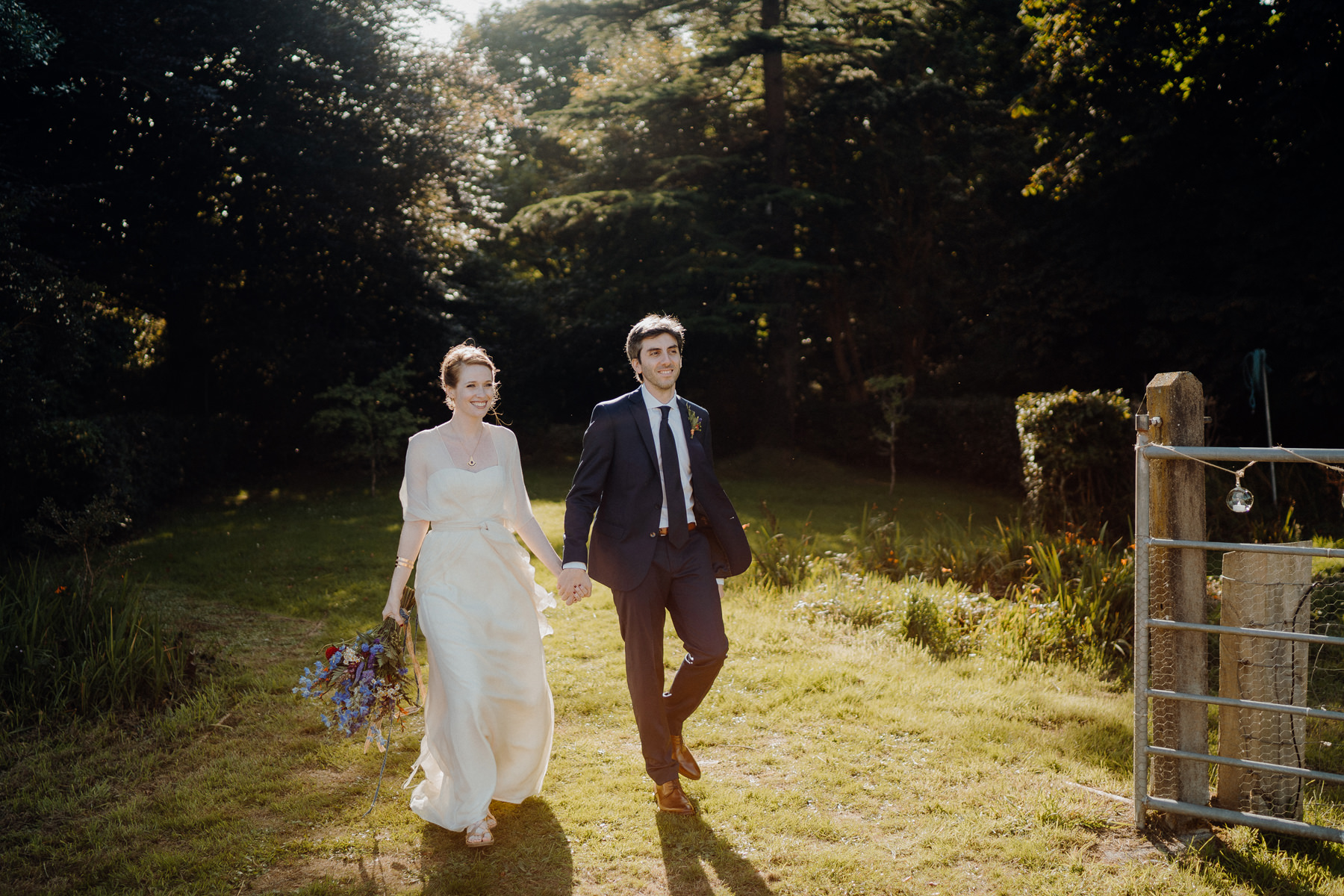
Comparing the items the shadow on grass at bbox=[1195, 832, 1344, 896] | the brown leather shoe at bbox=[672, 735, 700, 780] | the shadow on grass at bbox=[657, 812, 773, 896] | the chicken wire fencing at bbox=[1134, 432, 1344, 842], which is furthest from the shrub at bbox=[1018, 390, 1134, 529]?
the shadow on grass at bbox=[657, 812, 773, 896]

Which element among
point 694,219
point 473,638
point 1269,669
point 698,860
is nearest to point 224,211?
point 694,219

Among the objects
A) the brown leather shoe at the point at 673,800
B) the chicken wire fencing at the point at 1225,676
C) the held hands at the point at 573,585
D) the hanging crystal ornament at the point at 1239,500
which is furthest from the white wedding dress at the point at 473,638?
the hanging crystal ornament at the point at 1239,500

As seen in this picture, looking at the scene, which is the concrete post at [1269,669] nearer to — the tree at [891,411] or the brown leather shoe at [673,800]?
the brown leather shoe at [673,800]

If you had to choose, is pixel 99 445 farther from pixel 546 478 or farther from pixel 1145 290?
pixel 1145 290

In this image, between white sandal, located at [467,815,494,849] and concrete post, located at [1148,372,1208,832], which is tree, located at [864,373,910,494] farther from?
white sandal, located at [467,815,494,849]

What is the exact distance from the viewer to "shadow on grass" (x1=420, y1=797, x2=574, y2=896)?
3408 millimetres

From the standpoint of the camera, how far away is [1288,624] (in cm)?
368

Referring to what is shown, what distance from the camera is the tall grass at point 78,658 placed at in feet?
16.6

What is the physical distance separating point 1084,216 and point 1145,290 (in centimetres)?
199

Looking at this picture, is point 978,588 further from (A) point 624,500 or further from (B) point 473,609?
(B) point 473,609

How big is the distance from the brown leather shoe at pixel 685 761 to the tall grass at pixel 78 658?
3089mm

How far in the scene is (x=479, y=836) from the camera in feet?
12.1

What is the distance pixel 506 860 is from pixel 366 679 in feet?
3.08

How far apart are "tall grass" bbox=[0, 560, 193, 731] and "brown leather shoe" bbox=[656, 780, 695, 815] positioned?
3.14 m
